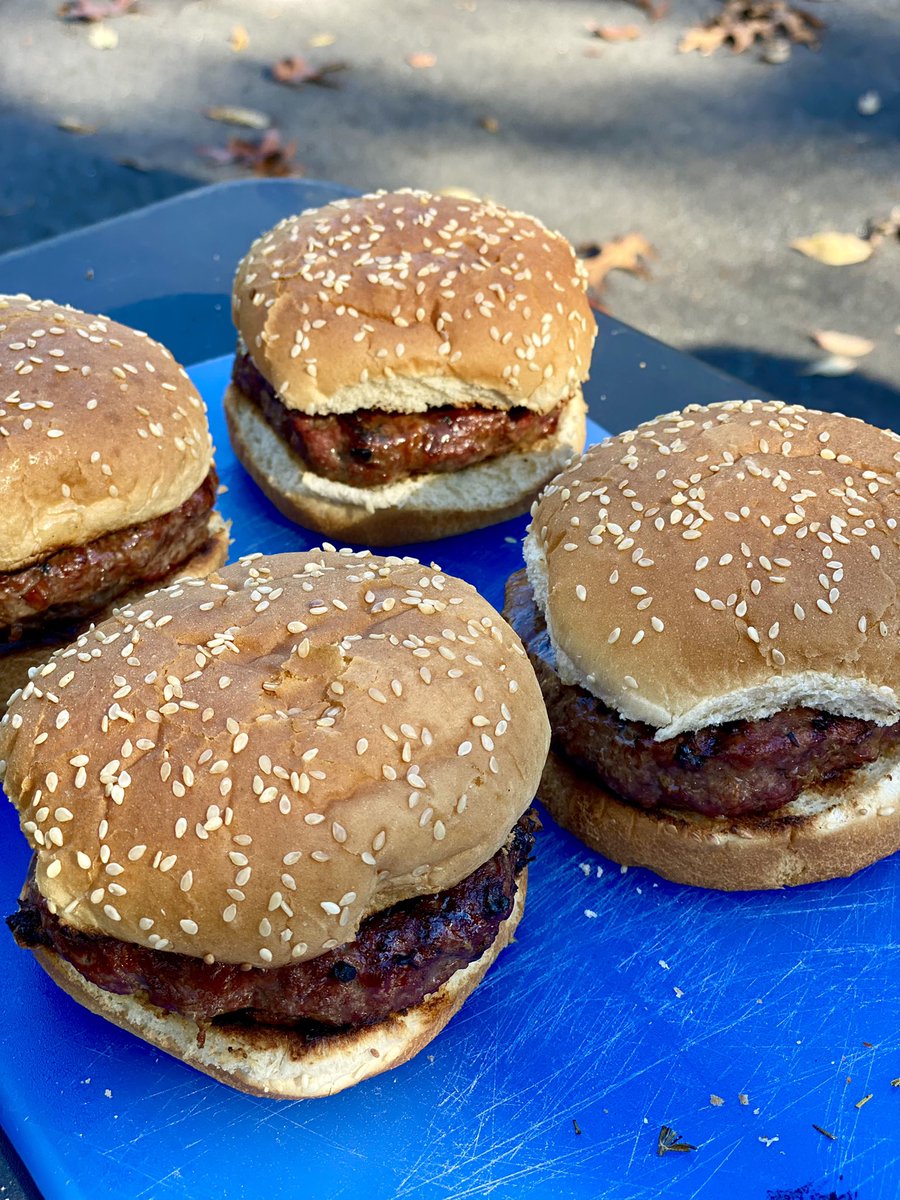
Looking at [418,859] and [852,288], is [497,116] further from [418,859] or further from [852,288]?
[418,859]

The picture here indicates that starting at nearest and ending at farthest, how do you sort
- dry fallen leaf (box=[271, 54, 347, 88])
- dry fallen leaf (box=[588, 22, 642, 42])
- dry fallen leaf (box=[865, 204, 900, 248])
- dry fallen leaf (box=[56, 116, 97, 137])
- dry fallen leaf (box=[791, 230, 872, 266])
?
dry fallen leaf (box=[791, 230, 872, 266]) < dry fallen leaf (box=[865, 204, 900, 248]) < dry fallen leaf (box=[56, 116, 97, 137]) < dry fallen leaf (box=[271, 54, 347, 88]) < dry fallen leaf (box=[588, 22, 642, 42])

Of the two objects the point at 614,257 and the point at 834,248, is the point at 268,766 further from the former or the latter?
the point at 834,248

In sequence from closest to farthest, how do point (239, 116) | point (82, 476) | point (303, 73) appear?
point (82, 476) < point (239, 116) < point (303, 73)

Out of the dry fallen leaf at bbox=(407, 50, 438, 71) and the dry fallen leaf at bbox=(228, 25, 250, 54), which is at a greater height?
the dry fallen leaf at bbox=(407, 50, 438, 71)

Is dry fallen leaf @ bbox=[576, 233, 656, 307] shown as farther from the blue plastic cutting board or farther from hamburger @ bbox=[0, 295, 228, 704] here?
the blue plastic cutting board

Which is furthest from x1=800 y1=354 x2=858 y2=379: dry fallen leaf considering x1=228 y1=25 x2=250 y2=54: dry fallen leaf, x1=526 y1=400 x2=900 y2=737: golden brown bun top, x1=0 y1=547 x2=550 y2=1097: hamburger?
x1=228 y1=25 x2=250 y2=54: dry fallen leaf

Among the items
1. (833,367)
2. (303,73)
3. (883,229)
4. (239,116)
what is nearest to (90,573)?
(833,367)
